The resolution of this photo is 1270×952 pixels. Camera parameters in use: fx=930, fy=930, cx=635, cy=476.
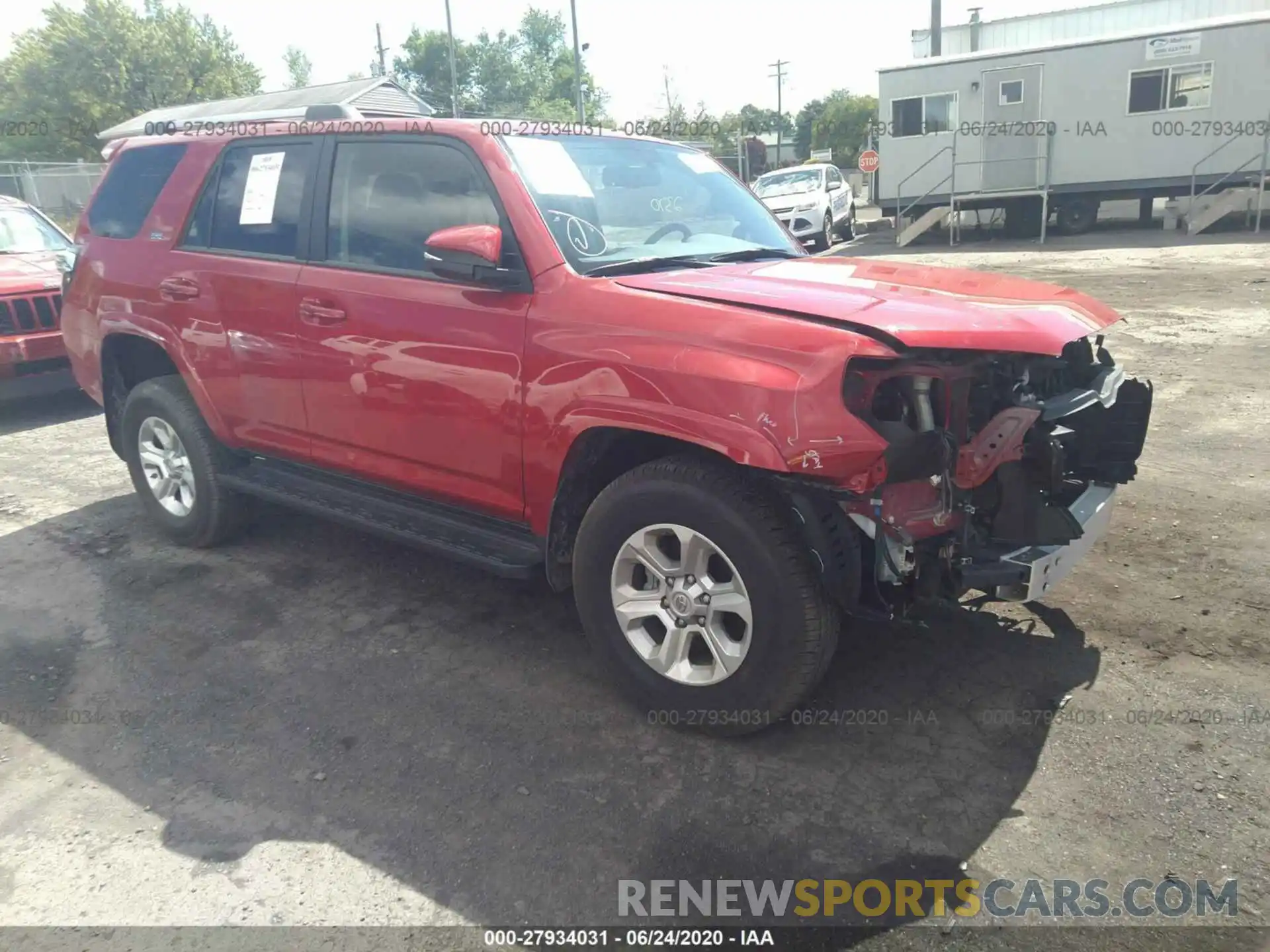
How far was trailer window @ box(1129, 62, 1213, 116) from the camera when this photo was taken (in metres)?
17.4

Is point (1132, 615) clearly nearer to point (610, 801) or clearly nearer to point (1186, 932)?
point (1186, 932)

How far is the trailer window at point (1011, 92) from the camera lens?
18750mm

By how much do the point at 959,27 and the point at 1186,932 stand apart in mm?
33325

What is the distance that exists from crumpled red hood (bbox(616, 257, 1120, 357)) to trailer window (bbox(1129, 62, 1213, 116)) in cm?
1767

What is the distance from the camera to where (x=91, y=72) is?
49312 millimetres

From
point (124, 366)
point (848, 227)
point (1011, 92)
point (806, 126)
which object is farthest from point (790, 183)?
point (806, 126)

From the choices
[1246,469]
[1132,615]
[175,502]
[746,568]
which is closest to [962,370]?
[746,568]

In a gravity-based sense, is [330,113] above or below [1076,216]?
above

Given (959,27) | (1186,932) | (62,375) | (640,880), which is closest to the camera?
(1186,932)

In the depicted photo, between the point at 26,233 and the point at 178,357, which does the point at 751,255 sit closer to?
the point at 178,357

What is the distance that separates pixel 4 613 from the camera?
167 inches

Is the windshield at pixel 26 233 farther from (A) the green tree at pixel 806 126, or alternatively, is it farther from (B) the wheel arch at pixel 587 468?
(A) the green tree at pixel 806 126

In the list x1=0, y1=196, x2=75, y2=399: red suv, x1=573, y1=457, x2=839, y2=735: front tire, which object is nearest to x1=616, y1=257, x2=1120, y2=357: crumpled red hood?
x1=573, y1=457, x2=839, y2=735: front tire

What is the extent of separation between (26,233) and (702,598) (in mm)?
8557
